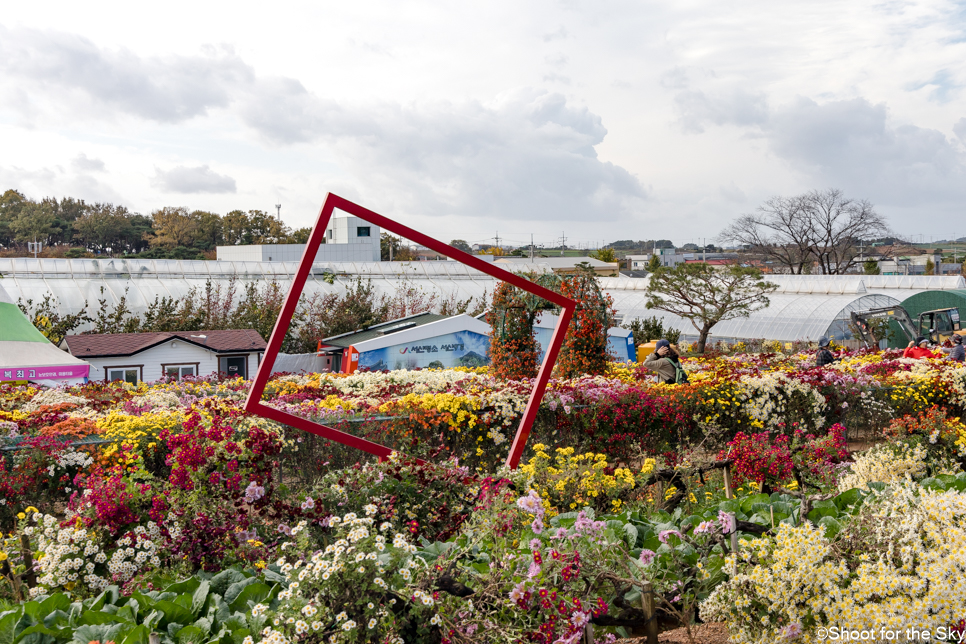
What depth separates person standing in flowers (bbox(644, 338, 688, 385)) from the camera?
871 cm

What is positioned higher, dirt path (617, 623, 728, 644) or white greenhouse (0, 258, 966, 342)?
white greenhouse (0, 258, 966, 342)

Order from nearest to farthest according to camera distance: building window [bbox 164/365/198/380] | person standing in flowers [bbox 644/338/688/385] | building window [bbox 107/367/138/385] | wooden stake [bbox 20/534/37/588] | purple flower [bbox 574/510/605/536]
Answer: purple flower [bbox 574/510/605/536], wooden stake [bbox 20/534/37/588], person standing in flowers [bbox 644/338/688/385], building window [bbox 107/367/138/385], building window [bbox 164/365/198/380]

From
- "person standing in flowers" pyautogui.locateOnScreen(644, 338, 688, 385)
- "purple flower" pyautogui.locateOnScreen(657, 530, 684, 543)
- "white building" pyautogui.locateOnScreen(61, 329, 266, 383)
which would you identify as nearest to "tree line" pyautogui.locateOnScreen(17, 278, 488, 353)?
"white building" pyautogui.locateOnScreen(61, 329, 266, 383)

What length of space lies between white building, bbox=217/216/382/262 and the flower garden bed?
105 feet

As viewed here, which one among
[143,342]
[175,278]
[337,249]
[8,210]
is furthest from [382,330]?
[8,210]

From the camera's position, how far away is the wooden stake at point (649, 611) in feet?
9.35

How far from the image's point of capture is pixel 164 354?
51.4 feet

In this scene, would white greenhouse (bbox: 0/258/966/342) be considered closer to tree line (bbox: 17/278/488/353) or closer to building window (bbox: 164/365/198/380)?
tree line (bbox: 17/278/488/353)

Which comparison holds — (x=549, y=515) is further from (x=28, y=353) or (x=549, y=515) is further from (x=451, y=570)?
(x=28, y=353)

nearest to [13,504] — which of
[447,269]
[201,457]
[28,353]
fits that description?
[201,457]

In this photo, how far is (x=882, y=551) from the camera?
2.78 metres

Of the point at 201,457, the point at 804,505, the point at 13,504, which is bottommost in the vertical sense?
the point at 13,504

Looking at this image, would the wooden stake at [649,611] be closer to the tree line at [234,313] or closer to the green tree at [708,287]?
the tree line at [234,313]

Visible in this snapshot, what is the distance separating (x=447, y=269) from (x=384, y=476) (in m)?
26.4
